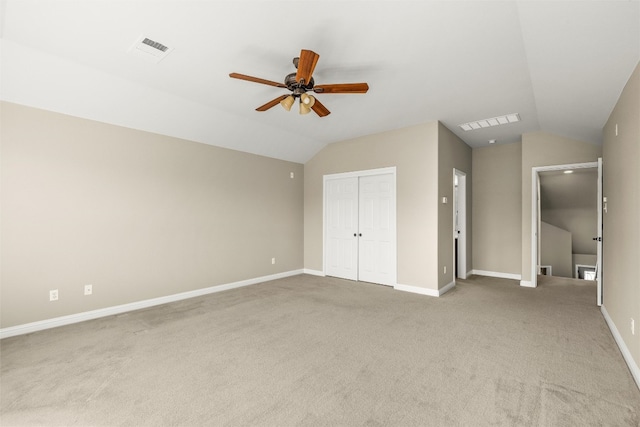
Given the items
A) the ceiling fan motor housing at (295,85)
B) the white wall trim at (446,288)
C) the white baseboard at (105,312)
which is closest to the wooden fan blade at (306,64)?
the ceiling fan motor housing at (295,85)

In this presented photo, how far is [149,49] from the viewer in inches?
108

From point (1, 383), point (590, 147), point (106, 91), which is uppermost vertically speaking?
point (106, 91)

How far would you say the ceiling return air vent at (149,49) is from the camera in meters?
2.61

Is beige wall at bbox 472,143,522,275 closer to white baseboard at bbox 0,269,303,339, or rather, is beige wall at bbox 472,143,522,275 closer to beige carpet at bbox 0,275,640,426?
beige carpet at bbox 0,275,640,426

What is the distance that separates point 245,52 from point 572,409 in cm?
375

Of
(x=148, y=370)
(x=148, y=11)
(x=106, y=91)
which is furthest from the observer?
(x=106, y=91)

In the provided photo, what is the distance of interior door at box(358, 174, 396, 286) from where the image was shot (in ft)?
17.5

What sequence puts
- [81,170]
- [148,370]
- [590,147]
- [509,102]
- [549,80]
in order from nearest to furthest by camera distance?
1. [148,370]
2. [549,80]
3. [81,170]
4. [509,102]
5. [590,147]

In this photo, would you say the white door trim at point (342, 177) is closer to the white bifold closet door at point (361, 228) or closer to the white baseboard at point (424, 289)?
the white bifold closet door at point (361, 228)

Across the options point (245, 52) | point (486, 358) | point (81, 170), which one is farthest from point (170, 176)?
point (486, 358)

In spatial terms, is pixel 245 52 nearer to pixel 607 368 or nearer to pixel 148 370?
pixel 148 370

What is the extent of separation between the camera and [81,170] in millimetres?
3625

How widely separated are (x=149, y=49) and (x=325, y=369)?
3252mm

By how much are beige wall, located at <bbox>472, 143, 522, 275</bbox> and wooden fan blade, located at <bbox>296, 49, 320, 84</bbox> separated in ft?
17.1
